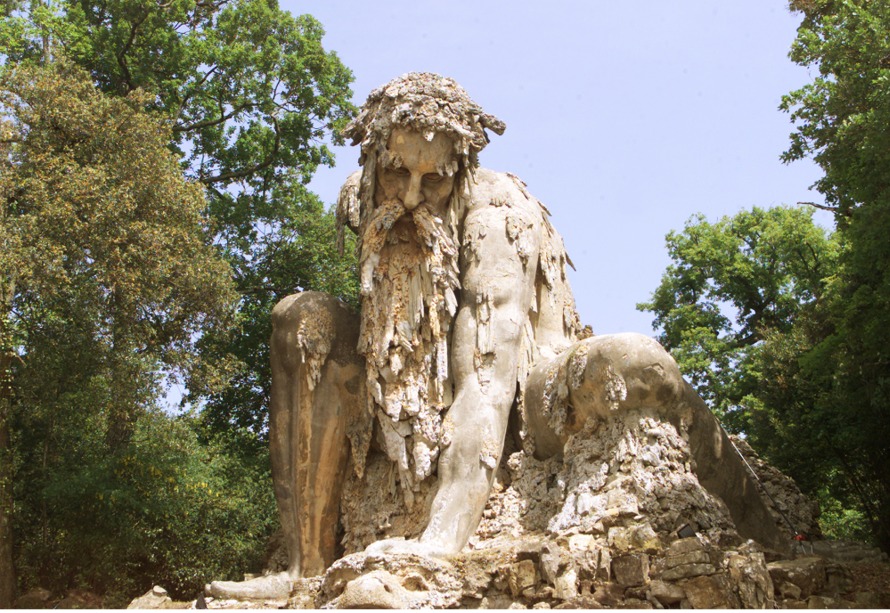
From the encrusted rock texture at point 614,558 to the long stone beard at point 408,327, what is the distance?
592mm

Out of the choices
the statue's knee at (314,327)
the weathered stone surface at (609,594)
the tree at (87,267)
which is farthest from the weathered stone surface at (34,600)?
the weathered stone surface at (609,594)

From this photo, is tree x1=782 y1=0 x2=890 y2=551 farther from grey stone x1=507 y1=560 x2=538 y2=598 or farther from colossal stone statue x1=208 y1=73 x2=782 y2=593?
grey stone x1=507 y1=560 x2=538 y2=598

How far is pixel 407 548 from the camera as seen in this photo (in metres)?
7.38

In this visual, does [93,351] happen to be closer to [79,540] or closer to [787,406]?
[79,540]

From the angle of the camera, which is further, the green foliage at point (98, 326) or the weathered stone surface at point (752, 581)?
the green foliage at point (98, 326)

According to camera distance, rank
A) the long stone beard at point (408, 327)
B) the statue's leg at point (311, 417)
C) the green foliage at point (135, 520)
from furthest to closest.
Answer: the green foliage at point (135, 520) < the statue's leg at point (311, 417) < the long stone beard at point (408, 327)

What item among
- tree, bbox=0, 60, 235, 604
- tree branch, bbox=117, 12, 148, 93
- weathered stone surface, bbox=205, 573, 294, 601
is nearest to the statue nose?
weathered stone surface, bbox=205, 573, 294, 601

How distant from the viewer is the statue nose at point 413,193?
8766 mm

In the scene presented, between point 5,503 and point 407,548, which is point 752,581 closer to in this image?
point 407,548

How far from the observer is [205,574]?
1485cm

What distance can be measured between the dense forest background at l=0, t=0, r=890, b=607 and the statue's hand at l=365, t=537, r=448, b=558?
18.6 ft

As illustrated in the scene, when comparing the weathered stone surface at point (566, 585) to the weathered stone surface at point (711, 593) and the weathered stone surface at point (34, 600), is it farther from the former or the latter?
the weathered stone surface at point (34, 600)

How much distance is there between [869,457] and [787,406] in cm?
210

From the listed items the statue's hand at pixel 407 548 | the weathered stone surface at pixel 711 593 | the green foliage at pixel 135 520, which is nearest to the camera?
the weathered stone surface at pixel 711 593
